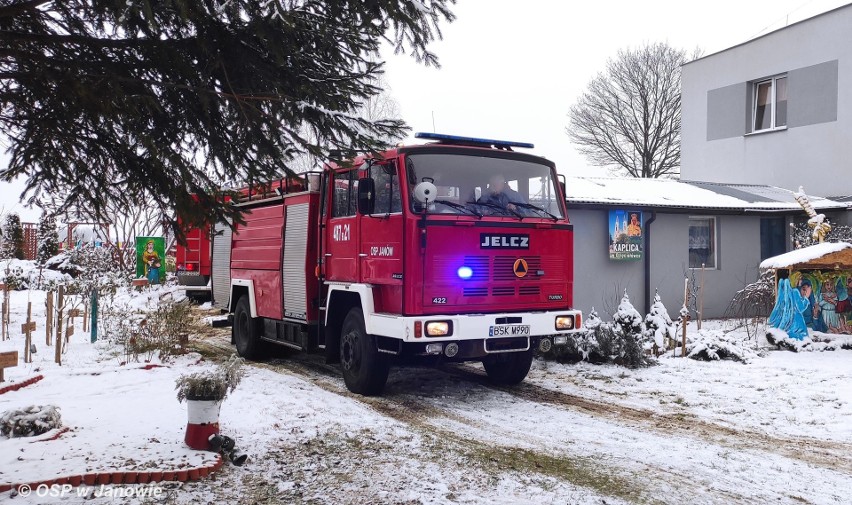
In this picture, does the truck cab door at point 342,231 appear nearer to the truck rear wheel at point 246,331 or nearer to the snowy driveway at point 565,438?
the snowy driveway at point 565,438

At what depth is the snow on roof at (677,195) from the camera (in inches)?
589

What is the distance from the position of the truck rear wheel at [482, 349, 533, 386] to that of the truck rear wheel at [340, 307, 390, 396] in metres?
1.62

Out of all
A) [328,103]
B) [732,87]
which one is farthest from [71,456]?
[732,87]

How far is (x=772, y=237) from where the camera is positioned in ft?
56.3

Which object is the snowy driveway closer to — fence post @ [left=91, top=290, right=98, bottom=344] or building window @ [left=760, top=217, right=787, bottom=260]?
fence post @ [left=91, top=290, right=98, bottom=344]

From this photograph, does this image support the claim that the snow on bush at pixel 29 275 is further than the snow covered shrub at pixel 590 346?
Yes

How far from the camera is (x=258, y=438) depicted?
233 inches

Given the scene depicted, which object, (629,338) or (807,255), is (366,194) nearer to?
(629,338)

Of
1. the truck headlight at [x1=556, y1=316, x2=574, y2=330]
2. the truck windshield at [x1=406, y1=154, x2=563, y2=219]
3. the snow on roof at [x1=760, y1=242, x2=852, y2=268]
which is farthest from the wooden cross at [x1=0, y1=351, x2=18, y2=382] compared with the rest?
the snow on roof at [x1=760, y1=242, x2=852, y2=268]

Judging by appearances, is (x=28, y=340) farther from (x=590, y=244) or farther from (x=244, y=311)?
(x=590, y=244)

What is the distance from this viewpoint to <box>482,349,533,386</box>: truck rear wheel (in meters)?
8.67

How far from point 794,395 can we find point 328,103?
6.76 metres

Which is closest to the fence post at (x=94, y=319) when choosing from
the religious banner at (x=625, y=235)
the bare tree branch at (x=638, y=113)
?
the religious banner at (x=625, y=235)

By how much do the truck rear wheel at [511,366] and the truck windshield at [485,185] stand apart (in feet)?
6.21
